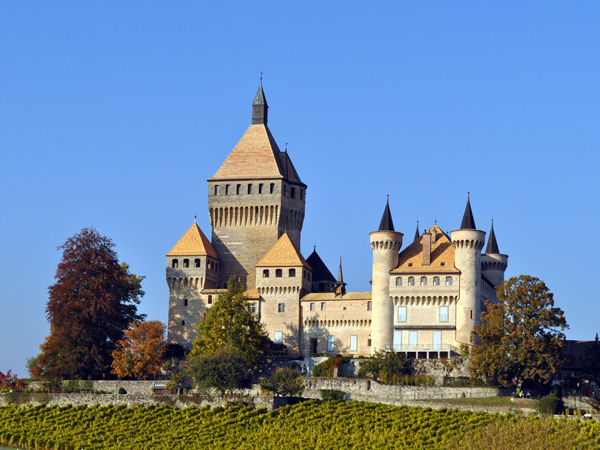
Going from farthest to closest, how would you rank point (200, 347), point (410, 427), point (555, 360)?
1. point (200, 347)
2. point (555, 360)
3. point (410, 427)

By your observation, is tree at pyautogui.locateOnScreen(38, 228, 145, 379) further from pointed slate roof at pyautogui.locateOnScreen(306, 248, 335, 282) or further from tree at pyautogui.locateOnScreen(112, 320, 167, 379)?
pointed slate roof at pyautogui.locateOnScreen(306, 248, 335, 282)

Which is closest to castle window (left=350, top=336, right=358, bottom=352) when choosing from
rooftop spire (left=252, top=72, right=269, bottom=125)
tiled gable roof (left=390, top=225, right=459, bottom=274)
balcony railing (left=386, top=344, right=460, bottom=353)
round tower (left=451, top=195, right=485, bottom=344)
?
balcony railing (left=386, top=344, right=460, bottom=353)

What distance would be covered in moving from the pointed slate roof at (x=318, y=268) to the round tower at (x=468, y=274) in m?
14.4

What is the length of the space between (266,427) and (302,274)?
23.4m

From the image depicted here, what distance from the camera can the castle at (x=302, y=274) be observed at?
9550 cm

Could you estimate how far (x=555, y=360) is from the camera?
87.8m

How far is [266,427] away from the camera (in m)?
79.6

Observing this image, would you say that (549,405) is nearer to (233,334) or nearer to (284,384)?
(284,384)

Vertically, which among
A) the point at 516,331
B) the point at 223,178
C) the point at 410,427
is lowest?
the point at 410,427

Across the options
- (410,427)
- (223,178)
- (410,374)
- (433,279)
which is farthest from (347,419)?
(223,178)

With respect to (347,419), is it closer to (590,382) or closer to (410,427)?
(410,427)

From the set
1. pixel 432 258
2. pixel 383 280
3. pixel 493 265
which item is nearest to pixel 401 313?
pixel 383 280

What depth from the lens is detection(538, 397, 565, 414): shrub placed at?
274 ft

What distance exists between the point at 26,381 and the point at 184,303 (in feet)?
45.4
